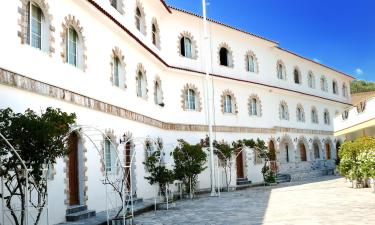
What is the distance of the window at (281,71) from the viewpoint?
34.1 m

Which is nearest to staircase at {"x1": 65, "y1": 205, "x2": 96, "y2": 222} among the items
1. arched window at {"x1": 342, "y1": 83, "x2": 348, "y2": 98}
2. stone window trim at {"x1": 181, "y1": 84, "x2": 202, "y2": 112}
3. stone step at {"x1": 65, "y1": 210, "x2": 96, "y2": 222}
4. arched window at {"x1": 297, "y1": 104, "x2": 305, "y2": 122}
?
stone step at {"x1": 65, "y1": 210, "x2": 96, "y2": 222}

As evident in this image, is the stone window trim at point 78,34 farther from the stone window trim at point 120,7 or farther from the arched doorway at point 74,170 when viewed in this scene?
the stone window trim at point 120,7

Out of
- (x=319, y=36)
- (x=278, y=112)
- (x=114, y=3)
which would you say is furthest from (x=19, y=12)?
(x=319, y=36)

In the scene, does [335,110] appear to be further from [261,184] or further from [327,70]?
[261,184]

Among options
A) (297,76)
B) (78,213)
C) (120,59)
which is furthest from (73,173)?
(297,76)

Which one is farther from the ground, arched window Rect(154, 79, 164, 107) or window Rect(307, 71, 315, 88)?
window Rect(307, 71, 315, 88)

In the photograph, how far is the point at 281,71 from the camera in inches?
1359

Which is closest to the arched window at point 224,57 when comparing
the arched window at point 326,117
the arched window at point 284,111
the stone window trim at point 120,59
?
the arched window at point 284,111

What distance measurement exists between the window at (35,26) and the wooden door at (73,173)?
3198 millimetres

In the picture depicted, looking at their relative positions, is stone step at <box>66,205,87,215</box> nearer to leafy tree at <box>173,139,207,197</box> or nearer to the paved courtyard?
the paved courtyard

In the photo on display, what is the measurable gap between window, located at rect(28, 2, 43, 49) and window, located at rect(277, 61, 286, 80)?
81.0 feet

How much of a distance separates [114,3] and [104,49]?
9.73 ft

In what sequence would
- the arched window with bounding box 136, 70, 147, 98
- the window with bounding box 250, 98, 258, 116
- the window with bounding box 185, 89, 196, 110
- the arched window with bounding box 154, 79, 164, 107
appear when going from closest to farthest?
the arched window with bounding box 136, 70, 147, 98
the arched window with bounding box 154, 79, 164, 107
the window with bounding box 185, 89, 196, 110
the window with bounding box 250, 98, 258, 116

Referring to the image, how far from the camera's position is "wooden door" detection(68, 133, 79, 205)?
43.7 ft
